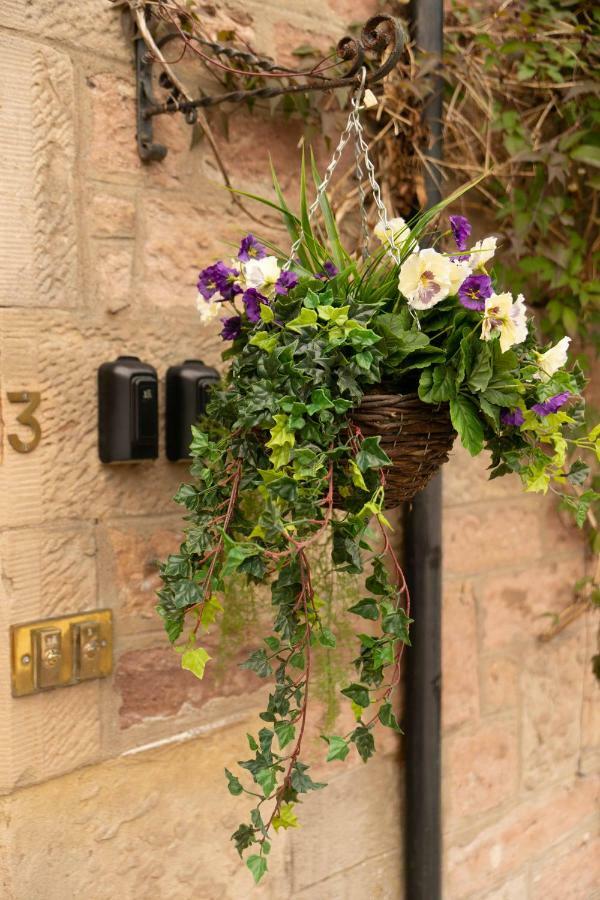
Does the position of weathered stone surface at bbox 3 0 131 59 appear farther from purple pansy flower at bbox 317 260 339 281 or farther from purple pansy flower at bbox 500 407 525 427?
purple pansy flower at bbox 500 407 525 427

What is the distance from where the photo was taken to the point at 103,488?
5.30ft

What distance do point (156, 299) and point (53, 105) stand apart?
0.38 meters

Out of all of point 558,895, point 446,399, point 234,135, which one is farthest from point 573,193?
point 558,895

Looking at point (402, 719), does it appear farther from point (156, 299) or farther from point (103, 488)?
point (156, 299)

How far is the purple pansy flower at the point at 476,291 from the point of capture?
123 centimetres

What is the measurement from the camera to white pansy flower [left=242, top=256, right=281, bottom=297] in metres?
1.31

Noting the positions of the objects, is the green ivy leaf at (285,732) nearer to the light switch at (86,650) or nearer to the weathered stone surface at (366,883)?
the light switch at (86,650)

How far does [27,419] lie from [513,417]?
2.60 feet

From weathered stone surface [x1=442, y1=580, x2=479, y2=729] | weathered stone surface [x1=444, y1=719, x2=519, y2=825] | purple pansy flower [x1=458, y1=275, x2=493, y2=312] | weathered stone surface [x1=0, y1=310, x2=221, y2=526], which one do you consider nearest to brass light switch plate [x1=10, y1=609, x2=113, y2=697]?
weathered stone surface [x1=0, y1=310, x2=221, y2=526]

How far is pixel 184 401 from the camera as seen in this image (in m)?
1.65

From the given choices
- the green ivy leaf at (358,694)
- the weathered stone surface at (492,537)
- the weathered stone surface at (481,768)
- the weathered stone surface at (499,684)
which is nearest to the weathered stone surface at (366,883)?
the weathered stone surface at (481,768)

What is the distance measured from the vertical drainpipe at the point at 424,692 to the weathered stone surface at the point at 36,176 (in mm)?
863

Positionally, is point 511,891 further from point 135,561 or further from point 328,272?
point 328,272

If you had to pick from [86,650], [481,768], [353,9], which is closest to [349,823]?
[481,768]
